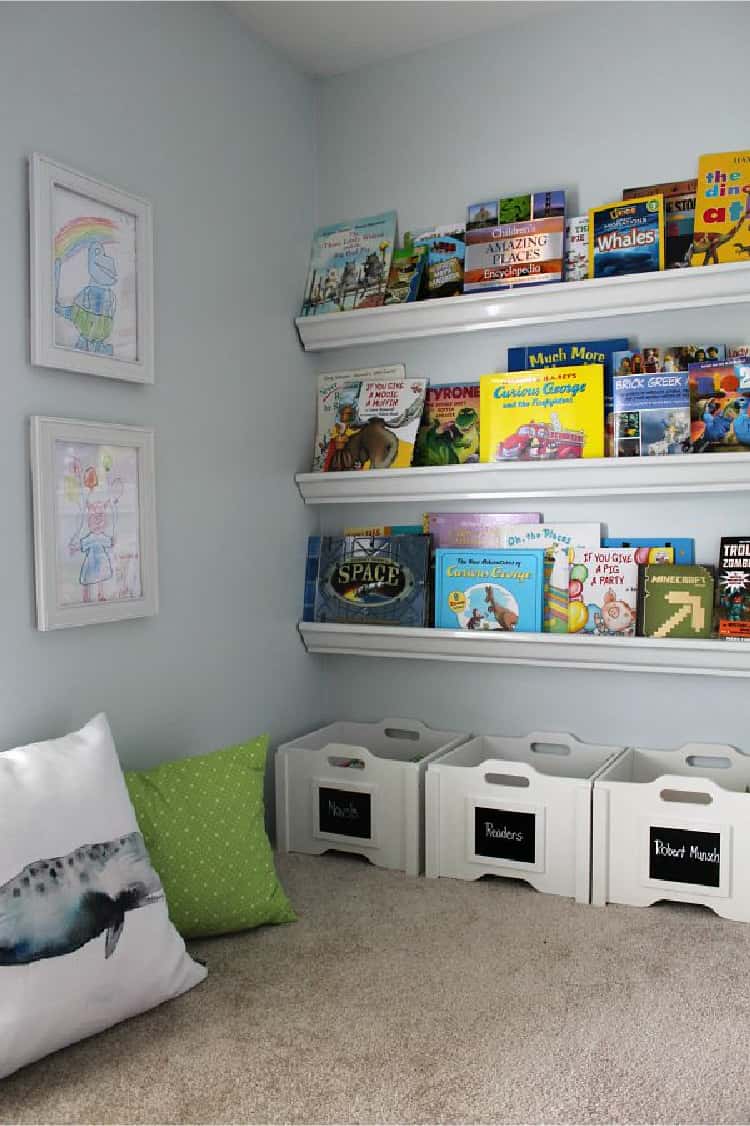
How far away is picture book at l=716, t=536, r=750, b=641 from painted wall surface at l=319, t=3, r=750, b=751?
6 cm

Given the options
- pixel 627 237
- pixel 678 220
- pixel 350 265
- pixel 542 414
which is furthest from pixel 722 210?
pixel 350 265

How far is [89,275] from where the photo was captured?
198 cm

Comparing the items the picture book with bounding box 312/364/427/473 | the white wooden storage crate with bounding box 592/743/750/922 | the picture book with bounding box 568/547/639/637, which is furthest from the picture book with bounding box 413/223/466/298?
the white wooden storage crate with bounding box 592/743/750/922

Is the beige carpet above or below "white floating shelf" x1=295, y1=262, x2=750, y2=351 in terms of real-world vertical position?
below

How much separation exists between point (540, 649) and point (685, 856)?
586 millimetres

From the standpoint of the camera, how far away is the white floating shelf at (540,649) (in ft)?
7.34

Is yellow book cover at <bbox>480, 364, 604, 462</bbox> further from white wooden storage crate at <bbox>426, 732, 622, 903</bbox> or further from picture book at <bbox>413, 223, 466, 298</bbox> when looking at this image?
white wooden storage crate at <bbox>426, 732, 622, 903</bbox>

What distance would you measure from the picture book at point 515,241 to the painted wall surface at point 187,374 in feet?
1.69

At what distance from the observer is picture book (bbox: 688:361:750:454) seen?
2217 mm

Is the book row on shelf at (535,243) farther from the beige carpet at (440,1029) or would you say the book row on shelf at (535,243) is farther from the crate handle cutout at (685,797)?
the beige carpet at (440,1029)

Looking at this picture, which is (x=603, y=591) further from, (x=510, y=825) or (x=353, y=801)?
(x=353, y=801)

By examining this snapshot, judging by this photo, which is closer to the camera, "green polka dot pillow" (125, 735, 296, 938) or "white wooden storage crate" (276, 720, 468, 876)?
"green polka dot pillow" (125, 735, 296, 938)

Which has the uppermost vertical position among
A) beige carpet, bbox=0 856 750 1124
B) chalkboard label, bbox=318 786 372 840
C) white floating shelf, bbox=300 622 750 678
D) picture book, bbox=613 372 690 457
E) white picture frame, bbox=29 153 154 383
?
white picture frame, bbox=29 153 154 383

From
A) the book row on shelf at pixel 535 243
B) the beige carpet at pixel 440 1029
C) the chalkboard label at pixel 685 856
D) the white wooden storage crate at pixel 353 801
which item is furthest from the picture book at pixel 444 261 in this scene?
the beige carpet at pixel 440 1029
